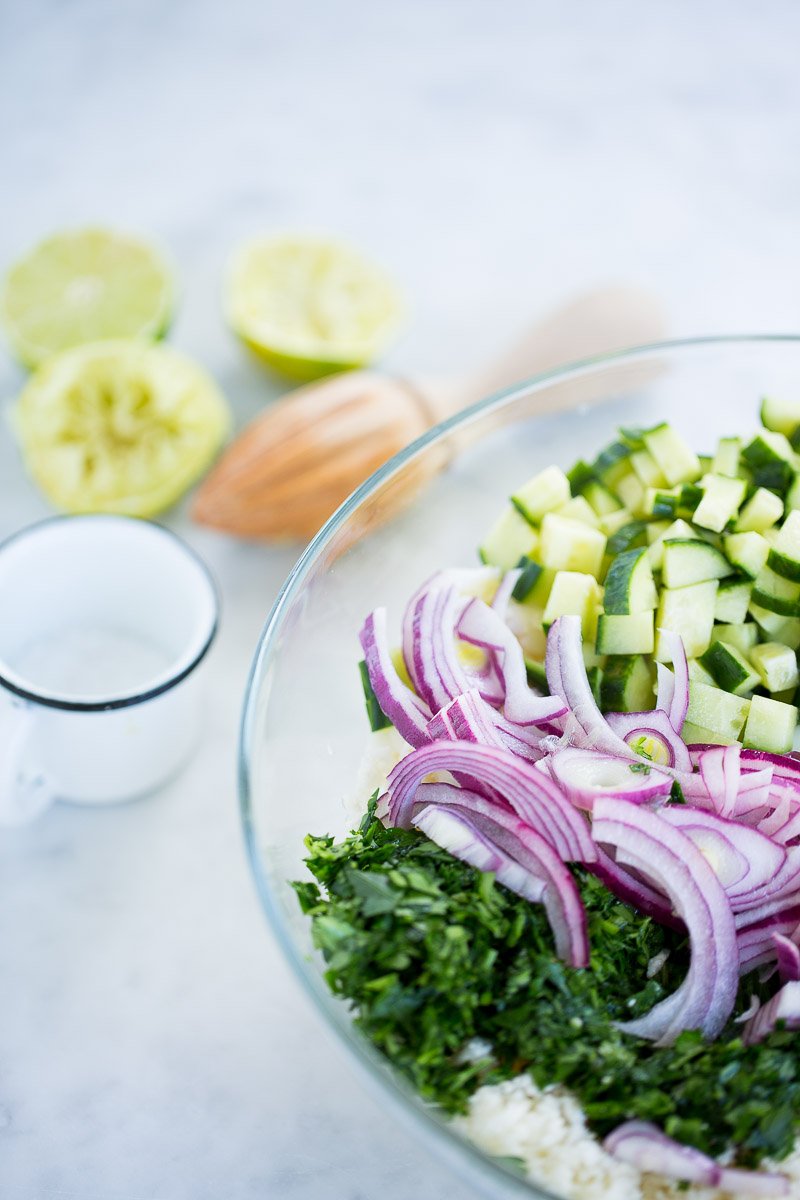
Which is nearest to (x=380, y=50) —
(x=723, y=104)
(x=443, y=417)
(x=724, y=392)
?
(x=723, y=104)

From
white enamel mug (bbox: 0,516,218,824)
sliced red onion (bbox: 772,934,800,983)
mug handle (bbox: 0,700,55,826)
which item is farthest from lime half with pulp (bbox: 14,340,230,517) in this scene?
sliced red onion (bbox: 772,934,800,983)

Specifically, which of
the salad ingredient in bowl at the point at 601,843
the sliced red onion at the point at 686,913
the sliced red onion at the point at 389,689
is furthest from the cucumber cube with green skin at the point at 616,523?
the sliced red onion at the point at 686,913

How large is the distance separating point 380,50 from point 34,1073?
220 cm

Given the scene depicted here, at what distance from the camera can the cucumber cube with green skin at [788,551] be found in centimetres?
148

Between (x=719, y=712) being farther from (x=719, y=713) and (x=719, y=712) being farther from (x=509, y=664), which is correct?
(x=509, y=664)

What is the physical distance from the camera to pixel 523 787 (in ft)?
4.05

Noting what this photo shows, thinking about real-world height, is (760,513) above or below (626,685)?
above

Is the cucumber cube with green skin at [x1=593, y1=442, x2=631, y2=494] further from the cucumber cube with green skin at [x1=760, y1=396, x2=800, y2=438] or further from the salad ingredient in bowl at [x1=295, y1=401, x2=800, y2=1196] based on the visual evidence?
the cucumber cube with green skin at [x1=760, y1=396, x2=800, y2=438]

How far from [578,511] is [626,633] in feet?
0.74

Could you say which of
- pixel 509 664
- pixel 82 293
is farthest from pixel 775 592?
pixel 82 293

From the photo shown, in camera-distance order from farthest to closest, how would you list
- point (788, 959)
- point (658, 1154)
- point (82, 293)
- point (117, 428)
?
point (82, 293) → point (117, 428) → point (788, 959) → point (658, 1154)

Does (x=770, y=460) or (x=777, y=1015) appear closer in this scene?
(x=777, y=1015)

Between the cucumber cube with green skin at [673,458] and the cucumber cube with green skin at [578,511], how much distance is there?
116 millimetres

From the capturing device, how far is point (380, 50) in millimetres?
2646
